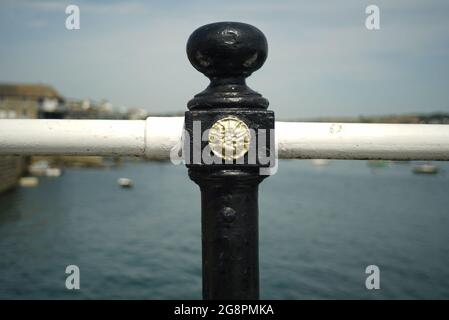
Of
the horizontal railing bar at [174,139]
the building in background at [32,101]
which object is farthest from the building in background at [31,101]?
the horizontal railing bar at [174,139]

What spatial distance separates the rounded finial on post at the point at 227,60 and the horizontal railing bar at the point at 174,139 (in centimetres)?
17

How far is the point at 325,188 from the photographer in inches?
2338

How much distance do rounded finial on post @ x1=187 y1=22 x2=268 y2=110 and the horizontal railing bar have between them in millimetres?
168

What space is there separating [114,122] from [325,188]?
5978 cm

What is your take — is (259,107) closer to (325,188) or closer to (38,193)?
(38,193)

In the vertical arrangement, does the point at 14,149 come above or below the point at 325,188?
below

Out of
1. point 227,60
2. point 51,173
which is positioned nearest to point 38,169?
point 51,173

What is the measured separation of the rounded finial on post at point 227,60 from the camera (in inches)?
45.7

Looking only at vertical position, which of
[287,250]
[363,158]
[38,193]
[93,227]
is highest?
[38,193]

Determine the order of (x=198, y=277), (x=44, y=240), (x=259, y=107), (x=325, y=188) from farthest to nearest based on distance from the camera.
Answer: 1. (x=325, y=188)
2. (x=44, y=240)
3. (x=198, y=277)
4. (x=259, y=107)

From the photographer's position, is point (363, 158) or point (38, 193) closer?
point (363, 158)

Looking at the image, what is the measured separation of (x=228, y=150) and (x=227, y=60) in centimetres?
24

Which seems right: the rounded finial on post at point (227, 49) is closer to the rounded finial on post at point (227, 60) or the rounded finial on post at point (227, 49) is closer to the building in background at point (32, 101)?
the rounded finial on post at point (227, 60)
